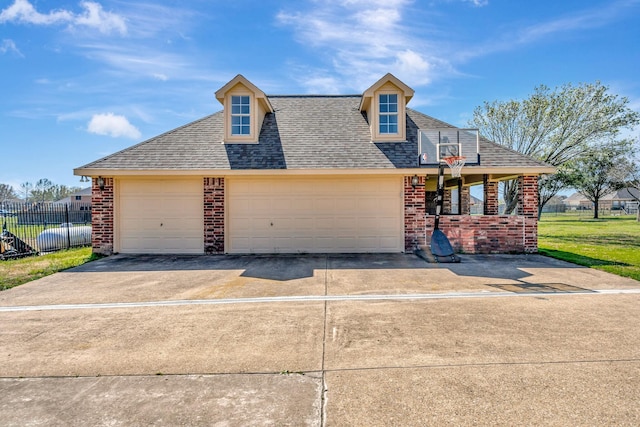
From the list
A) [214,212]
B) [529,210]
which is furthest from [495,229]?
[214,212]

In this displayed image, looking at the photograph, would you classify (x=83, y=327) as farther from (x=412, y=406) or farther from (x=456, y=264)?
(x=456, y=264)

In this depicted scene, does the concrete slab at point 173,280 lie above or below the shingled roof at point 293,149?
below

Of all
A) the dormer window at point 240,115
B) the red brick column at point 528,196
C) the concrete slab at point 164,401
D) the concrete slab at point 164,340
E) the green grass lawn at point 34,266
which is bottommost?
the concrete slab at point 164,401

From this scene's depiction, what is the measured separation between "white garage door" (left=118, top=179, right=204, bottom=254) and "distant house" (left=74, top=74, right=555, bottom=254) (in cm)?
3

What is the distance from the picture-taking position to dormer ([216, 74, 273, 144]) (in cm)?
1169

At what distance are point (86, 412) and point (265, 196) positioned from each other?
859 cm

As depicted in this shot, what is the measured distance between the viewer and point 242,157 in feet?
36.6

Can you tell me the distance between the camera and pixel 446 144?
10430mm

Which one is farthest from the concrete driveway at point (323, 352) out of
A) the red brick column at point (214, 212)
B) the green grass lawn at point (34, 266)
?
the red brick column at point (214, 212)

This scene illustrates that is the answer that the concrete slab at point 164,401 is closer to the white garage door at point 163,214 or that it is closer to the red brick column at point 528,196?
the white garage door at point 163,214

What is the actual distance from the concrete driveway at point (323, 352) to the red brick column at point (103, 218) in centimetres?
383

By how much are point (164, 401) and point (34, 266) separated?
28.6 feet

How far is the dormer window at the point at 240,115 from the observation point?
11805 millimetres

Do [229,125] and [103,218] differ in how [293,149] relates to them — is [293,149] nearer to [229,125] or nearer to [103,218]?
[229,125]
